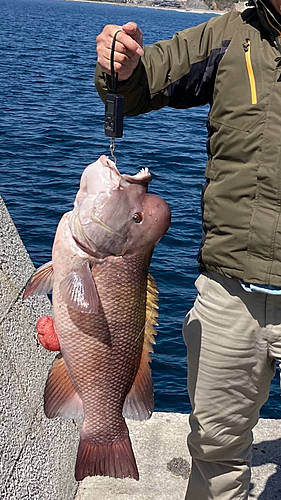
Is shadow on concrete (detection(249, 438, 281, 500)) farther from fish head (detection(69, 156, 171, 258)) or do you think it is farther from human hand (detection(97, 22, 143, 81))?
human hand (detection(97, 22, 143, 81))

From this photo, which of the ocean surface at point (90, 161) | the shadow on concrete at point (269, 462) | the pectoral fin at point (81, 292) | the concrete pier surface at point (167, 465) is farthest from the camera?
the ocean surface at point (90, 161)

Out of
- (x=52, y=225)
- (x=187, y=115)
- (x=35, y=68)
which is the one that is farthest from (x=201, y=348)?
(x=35, y=68)

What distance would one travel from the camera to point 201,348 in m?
3.26

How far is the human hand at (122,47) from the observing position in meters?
2.57

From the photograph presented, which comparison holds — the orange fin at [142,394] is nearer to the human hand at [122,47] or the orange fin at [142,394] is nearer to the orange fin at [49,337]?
the orange fin at [49,337]

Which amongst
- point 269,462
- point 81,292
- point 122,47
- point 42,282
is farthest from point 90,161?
point 81,292

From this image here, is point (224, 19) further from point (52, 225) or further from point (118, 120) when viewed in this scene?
point (52, 225)

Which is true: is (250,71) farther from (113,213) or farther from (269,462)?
(269,462)

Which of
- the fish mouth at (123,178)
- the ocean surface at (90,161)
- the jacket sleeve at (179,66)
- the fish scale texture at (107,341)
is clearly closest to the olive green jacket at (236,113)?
the jacket sleeve at (179,66)

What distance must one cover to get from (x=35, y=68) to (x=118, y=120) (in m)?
31.6

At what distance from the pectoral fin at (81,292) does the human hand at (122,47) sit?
2.91ft

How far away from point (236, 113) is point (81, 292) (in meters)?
1.22

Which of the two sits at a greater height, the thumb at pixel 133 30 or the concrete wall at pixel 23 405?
the thumb at pixel 133 30

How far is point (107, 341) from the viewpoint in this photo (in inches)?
97.3
